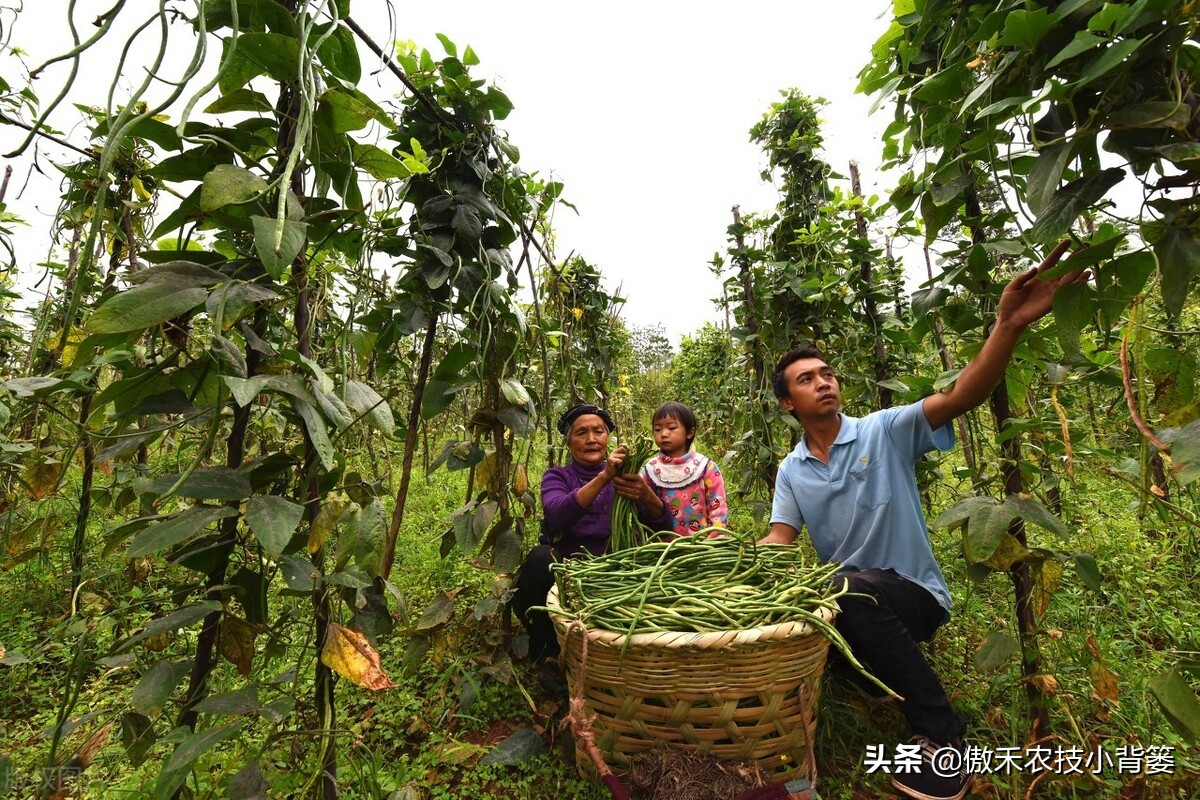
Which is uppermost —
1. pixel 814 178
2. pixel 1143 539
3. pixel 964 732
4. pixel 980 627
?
pixel 814 178

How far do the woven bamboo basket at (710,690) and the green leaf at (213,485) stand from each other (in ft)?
2.49

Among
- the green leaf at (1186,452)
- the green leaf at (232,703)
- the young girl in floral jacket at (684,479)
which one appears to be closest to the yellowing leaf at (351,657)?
the green leaf at (232,703)

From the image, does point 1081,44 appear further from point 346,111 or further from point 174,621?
point 174,621

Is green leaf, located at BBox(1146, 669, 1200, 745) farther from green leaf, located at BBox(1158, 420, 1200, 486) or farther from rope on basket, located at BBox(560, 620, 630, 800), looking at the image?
rope on basket, located at BBox(560, 620, 630, 800)

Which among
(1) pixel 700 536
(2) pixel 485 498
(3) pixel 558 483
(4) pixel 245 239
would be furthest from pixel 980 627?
(4) pixel 245 239

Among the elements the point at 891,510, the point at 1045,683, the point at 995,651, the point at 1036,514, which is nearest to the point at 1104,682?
the point at 1045,683

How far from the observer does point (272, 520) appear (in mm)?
808

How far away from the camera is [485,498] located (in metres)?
1.89

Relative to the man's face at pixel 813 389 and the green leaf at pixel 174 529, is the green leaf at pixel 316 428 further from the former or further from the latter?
the man's face at pixel 813 389

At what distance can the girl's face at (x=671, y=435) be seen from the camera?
2547 millimetres

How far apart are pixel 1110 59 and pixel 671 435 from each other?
1897 mm

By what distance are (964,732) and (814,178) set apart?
8.79 ft

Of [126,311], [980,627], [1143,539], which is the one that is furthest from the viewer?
[1143,539]

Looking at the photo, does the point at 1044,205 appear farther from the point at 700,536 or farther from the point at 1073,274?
the point at 700,536
